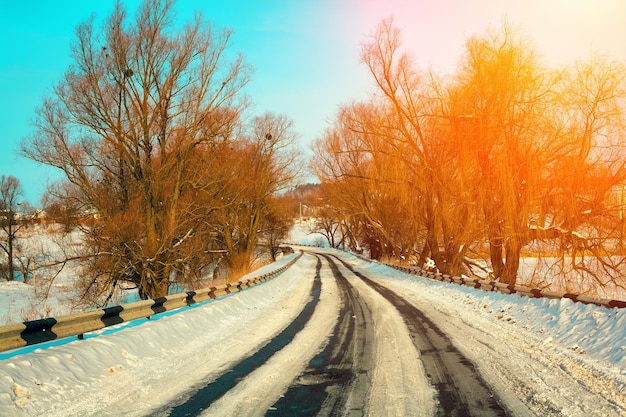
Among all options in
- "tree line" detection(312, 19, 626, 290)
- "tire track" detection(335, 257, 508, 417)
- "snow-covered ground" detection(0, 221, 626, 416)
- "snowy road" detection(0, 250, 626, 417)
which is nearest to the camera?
"tire track" detection(335, 257, 508, 417)

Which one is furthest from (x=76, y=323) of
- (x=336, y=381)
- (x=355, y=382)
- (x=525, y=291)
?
(x=525, y=291)

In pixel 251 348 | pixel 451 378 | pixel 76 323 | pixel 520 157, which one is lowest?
pixel 251 348

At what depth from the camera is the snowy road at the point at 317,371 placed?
4508 mm

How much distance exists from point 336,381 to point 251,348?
2456 mm

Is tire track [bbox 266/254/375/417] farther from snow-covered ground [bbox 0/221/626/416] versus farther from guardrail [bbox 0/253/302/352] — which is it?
guardrail [bbox 0/253/302/352]

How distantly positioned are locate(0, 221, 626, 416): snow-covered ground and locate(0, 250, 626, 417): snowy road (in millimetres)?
20

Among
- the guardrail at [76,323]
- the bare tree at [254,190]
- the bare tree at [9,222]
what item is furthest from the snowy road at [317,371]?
the bare tree at [9,222]

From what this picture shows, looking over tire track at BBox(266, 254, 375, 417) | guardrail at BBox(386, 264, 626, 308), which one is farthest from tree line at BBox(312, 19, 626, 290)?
tire track at BBox(266, 254, 375, 417)

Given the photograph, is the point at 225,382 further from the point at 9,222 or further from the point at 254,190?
the point at 9,222

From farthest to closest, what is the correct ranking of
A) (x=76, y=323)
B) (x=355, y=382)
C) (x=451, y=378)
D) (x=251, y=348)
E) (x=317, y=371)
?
1. (x=251, y=348)
2. (x=76, y=323)
3. (x=317, y=371)
4. (x=451, y=378)
5. (x=355, y=382)

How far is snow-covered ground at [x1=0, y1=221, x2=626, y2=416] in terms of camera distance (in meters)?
→ 4.67

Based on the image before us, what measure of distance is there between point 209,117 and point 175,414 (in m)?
17.5

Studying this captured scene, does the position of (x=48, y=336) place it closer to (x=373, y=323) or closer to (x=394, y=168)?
(x=373, y=323)

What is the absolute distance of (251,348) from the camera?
Answer: 742cm
